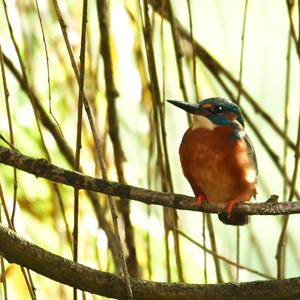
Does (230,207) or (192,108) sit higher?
(192,108)

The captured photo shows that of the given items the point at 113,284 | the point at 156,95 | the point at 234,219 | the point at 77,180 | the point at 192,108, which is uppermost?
the point at 192,108

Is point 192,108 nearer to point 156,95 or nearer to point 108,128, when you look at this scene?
point 108,128

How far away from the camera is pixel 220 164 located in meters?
3.15

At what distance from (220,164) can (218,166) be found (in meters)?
0.01

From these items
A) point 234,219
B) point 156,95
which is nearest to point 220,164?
point 234,219

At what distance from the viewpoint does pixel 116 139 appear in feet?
9.52

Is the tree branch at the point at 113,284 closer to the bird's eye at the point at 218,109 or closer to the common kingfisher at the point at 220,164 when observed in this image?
the common kingfisher at the point at 220,164

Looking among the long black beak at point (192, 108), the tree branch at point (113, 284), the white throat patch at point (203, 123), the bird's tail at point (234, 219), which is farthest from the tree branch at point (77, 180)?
the white throat patch at point (203, 123)

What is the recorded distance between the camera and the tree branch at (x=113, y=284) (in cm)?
196

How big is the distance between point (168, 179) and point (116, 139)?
60 centimetres

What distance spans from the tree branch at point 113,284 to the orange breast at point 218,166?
1051 millimetres

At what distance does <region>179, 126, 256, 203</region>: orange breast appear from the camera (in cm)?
314

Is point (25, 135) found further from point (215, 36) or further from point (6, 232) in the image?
point (215, 36)

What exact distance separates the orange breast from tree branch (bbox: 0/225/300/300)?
1.05 metres
